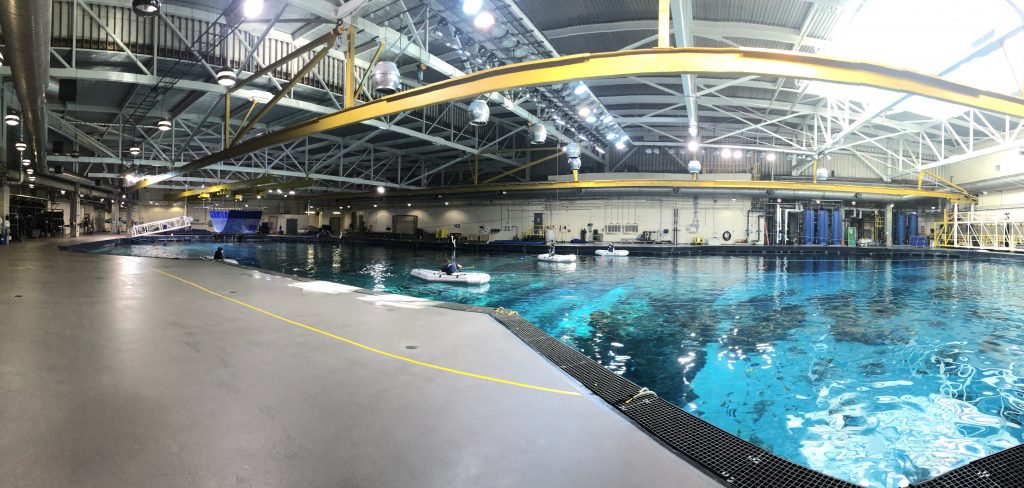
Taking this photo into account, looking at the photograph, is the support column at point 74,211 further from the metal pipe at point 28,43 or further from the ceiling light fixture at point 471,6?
the ceiling light fixture at point 471,6

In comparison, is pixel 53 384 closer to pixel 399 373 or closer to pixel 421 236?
pixel 399 373

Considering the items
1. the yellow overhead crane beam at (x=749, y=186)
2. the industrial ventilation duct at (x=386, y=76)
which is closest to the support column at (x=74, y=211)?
the yellow overhead crane beam at (x=749, y=186)

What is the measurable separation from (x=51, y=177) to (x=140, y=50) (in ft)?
86.7

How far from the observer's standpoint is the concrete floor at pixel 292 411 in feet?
8.59

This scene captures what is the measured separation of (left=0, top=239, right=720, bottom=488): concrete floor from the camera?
2619 millimetres

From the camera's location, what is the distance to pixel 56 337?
17.1ft

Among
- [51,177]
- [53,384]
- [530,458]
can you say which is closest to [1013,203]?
[530,458]

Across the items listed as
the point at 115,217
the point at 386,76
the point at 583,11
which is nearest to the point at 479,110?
the point at 386,76

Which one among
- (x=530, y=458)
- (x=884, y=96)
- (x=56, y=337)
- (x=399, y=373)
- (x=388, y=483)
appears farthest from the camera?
(x=884, y=96)

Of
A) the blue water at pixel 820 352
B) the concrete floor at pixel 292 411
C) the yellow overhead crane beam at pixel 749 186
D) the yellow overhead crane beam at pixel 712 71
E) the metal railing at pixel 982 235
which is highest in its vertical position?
the yellow overhead crane beam at pixel 749 186

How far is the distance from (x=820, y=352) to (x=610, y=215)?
24183 mm

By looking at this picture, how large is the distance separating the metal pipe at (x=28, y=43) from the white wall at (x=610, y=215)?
25713 millimetres

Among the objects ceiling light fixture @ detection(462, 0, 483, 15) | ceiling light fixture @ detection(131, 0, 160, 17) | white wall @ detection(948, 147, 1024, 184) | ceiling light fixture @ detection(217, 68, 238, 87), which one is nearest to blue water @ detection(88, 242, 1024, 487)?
ceiling light fixture @ detection(462, 0, 483, 15)

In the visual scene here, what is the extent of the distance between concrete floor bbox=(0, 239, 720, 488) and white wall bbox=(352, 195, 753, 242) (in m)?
25.9
